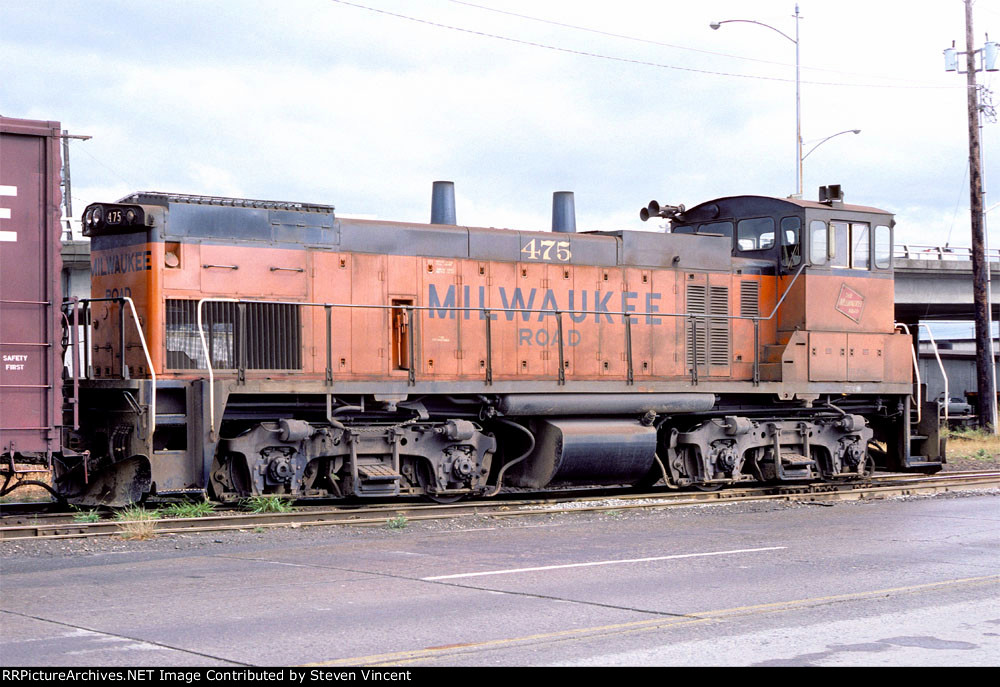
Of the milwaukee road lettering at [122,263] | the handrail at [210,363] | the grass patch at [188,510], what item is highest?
the milwaukee road lettering at [122,263]

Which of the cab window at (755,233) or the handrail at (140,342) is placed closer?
the handrail at (140,342)

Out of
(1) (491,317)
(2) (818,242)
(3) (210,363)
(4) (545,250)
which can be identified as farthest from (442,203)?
(2) (818,242)

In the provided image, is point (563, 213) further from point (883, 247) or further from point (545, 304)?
point (883, 247)

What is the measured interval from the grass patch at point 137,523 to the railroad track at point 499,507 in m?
0.08

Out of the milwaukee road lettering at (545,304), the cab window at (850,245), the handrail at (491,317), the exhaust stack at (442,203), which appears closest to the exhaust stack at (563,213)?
the milwaukee road lettering at (545,304)

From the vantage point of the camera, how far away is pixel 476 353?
1482 cm

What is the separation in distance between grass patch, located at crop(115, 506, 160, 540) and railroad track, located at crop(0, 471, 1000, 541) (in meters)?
0.08

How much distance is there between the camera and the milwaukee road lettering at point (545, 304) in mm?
14703

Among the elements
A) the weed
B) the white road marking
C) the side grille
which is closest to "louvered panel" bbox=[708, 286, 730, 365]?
the side grille

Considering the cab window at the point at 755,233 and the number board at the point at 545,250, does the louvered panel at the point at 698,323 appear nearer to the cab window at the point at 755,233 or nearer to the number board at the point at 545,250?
the cab window at the point at 755,233

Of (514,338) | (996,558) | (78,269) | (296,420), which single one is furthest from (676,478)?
(78,269)

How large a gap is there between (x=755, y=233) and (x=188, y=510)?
9.38m

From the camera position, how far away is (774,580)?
28.2 feet
